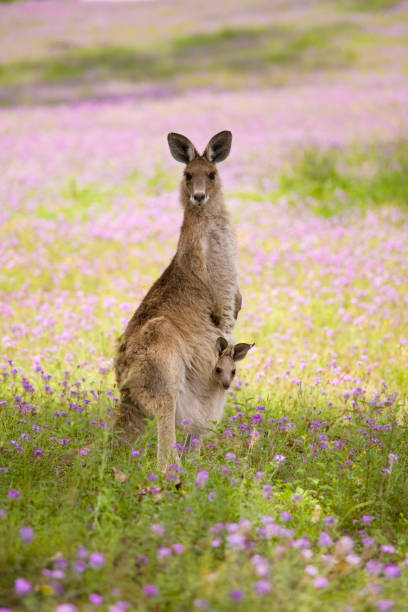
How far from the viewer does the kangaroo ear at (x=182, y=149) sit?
5246mm

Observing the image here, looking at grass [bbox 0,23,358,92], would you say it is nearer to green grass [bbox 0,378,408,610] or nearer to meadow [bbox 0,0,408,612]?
meadow [bbox 0,0,408,612]

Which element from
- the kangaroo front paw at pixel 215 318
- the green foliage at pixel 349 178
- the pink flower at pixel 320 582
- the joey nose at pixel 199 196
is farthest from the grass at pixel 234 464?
the green foliage at pixel 349 178

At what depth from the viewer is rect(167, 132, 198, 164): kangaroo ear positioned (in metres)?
5.25

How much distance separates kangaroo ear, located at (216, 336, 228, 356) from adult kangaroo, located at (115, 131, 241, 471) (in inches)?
1.3

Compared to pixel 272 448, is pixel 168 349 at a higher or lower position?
higher

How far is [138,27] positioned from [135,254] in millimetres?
39737

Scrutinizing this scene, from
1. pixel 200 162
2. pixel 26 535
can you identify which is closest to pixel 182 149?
pixel 200 162

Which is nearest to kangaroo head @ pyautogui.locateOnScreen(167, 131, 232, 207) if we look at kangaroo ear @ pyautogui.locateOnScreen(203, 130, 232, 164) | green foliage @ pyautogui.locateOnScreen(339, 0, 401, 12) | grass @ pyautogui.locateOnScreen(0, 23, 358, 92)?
kangaroo ear @ pyautogui.locateOnScreen(203, 130, 232, 164)

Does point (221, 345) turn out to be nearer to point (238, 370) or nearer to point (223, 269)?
point (223, 269)

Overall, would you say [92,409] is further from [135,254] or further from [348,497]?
[135,254]

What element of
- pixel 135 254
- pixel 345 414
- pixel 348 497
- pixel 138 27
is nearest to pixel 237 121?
pixel 135 254

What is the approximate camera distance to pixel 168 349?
441 cm

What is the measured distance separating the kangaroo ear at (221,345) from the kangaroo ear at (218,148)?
A: 1.46m

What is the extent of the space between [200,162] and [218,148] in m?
0.19
